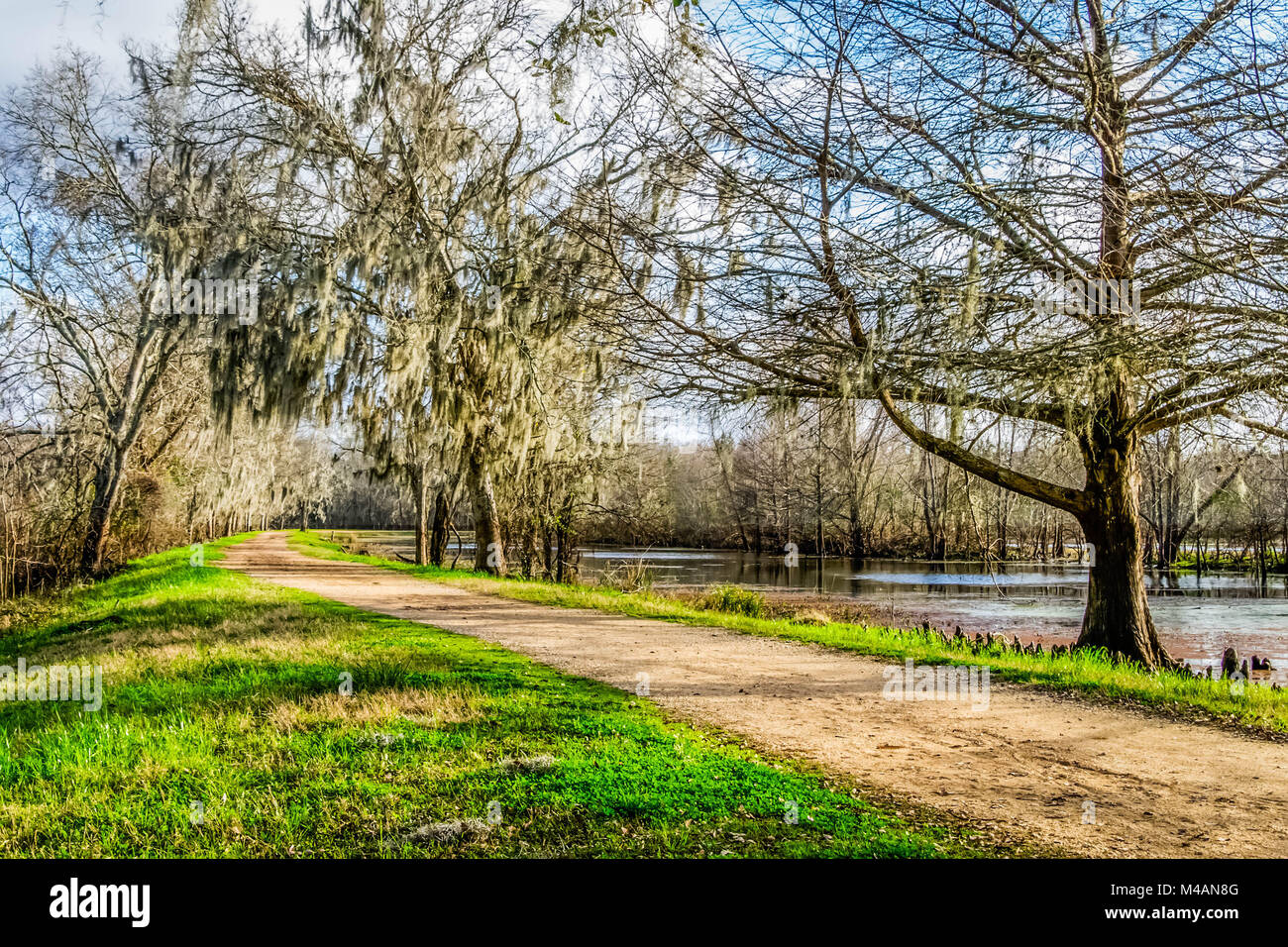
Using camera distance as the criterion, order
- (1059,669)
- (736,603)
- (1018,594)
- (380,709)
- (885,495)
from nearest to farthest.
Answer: (380,709)
(1059,669)
(736,603)
(885,495)
(1018,594)

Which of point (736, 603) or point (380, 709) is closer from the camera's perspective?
point (380, 709)

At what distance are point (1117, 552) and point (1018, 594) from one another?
1255 centimetres

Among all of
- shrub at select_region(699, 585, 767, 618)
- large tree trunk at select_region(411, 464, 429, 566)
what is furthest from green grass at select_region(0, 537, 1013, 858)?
large tree trunk at select_region(411, 464, 429, 566)

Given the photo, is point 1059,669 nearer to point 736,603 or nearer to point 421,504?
point 736,603

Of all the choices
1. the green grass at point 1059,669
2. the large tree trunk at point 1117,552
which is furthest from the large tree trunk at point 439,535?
the large tree trunk at point 1117,552

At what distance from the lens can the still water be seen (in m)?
14.6

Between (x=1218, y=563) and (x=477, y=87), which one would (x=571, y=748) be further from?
(x=1218, y=563)

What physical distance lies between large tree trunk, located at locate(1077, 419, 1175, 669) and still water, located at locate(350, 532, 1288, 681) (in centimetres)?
142

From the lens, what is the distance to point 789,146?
21.4 ft

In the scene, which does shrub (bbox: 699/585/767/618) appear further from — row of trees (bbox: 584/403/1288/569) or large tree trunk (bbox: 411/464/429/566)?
large tree trunk (bbox: 411/464/429/566)

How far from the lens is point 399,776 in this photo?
4168mm

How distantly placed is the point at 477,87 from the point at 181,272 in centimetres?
633

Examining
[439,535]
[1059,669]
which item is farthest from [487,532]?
[1059,669]

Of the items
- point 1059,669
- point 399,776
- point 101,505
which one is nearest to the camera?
point 399,776
